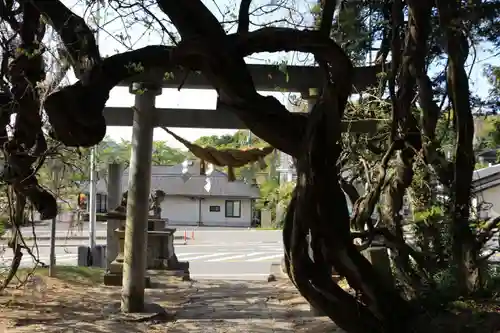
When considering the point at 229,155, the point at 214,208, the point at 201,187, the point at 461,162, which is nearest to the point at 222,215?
the point at 214,208

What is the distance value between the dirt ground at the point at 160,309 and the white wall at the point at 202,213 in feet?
84.6

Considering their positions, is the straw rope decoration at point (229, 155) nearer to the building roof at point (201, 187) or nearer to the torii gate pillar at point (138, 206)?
the torii gate pillar at point (138, 206)

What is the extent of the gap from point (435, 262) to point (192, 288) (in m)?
5.83

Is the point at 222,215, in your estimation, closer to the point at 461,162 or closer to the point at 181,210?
the point at 181,210

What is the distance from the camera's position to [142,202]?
8578 millimetres

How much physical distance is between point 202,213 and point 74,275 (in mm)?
26602

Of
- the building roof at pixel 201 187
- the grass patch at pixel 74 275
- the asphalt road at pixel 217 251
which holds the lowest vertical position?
the asphalt road at pixel 217 251

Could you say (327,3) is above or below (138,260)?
above

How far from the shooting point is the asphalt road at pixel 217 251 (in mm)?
18422

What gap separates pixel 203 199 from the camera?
37594 millimetres

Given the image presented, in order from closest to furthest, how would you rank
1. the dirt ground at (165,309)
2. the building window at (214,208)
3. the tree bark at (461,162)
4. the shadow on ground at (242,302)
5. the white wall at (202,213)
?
the tree bark at (461,162)
the dirt ground at (165,309)
the shadow on ground at (242,302)
the white wall at (202,213)
the building window at (214,208)

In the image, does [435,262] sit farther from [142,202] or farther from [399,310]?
[142,202]

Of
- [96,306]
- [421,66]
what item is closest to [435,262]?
[421,66]

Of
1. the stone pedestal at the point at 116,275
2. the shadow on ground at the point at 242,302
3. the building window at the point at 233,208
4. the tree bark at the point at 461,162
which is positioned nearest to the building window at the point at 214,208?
the building window at the point at 233,208
